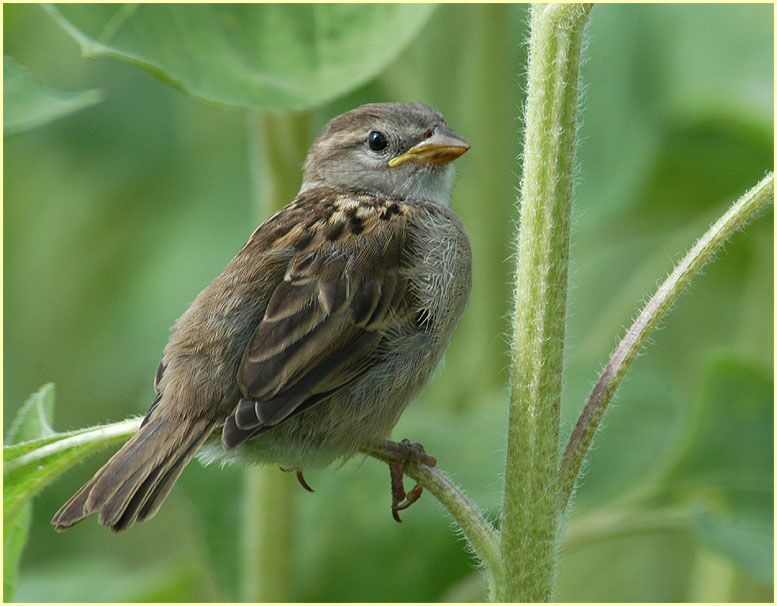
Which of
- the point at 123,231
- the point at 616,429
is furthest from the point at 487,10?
the point at 123,231

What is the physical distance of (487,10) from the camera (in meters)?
4.26

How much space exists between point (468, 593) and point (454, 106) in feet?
6.72

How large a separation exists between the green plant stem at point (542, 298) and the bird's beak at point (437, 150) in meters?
1.54

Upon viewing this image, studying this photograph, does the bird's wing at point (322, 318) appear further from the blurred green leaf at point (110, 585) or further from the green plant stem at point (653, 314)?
the blurred green leaf at point (110, 585)

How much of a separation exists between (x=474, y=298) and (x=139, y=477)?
183 cm

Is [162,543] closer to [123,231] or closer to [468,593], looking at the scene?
[123,231]

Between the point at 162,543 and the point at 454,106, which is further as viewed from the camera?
the point at 162,543

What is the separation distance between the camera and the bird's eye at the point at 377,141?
423 centimetres

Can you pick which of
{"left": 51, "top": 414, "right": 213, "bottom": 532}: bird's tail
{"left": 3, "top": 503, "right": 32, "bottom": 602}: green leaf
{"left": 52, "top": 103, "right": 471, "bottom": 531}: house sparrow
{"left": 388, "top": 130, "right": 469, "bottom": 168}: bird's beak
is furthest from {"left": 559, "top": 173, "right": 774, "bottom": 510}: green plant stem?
{"left": 388, "top": 130, "right": 469, "bottom": 168}: bird's beak

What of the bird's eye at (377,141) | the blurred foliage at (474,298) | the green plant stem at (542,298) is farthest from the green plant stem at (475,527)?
the bird's eye at (377,141)

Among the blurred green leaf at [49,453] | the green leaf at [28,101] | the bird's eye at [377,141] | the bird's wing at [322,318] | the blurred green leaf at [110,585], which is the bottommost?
the blurred green leaf at [110,585]

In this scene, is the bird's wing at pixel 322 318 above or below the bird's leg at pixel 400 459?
above

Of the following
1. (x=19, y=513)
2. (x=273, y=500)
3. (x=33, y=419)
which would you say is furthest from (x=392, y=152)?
(x=19, y=513)

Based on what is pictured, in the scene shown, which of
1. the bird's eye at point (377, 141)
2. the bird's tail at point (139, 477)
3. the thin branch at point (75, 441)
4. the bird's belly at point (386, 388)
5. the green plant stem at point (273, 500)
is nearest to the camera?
the thin branch at point (75, 441)
